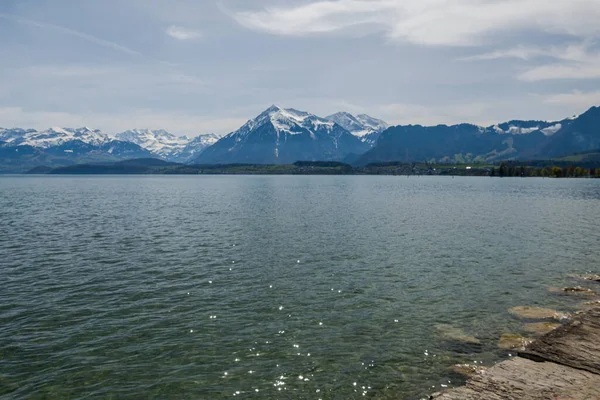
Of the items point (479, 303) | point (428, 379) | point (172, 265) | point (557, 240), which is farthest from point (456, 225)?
point (428, 379)

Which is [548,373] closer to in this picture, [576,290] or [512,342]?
[512,342]

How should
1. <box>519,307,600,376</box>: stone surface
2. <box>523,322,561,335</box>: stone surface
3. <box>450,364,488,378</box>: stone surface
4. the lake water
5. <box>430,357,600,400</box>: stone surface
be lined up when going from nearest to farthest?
<box>430,357,600,400</box>: stone surface
<box>519,307,600,376</box>: stone surface
the lake water
<box>450,364,488,378</box>: stone surface
<box>523,322,561,335</box>: stone surface

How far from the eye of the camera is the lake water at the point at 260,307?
847 inches

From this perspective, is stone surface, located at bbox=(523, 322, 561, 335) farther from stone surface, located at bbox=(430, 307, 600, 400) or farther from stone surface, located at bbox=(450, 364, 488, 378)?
stone surface, located at bbox=(450, 364, 488, 378)

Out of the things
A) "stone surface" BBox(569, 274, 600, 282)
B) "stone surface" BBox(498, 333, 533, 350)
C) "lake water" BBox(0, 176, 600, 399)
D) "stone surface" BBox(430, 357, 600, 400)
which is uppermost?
"stone surface" BBox(430, 357, 600, 400)

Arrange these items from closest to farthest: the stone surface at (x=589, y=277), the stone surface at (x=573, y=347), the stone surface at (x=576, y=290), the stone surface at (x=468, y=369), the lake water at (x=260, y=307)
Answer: the stone surface at (x=573, y=347) < the lake water at (x=260, y=307) < the stone surface at (x=468, y=369) < the stone surface at (x=576, y=290) < the stone surface at (x=589, y=277)

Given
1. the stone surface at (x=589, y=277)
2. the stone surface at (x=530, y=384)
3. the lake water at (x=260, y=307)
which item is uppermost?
the stone surface at (x=530, y=384)

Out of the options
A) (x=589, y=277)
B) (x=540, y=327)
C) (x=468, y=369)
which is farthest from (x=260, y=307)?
(x=589, y=277)

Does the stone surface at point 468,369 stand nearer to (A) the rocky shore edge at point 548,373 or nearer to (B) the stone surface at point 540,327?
(A) the rocky shore edge at point 548,373

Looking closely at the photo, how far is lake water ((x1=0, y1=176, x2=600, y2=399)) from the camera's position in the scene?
2152 cm

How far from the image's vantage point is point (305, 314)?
3080 cm

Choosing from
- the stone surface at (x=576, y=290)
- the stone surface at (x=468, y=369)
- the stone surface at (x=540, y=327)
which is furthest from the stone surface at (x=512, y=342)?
the stone surface at (x=576, y=290)

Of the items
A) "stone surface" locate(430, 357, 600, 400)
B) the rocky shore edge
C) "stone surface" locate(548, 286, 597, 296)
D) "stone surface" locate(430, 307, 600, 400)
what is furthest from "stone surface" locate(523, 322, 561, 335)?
"stone surface" locate(548, 286, 597, 296)

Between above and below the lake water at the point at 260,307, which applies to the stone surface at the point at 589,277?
below
